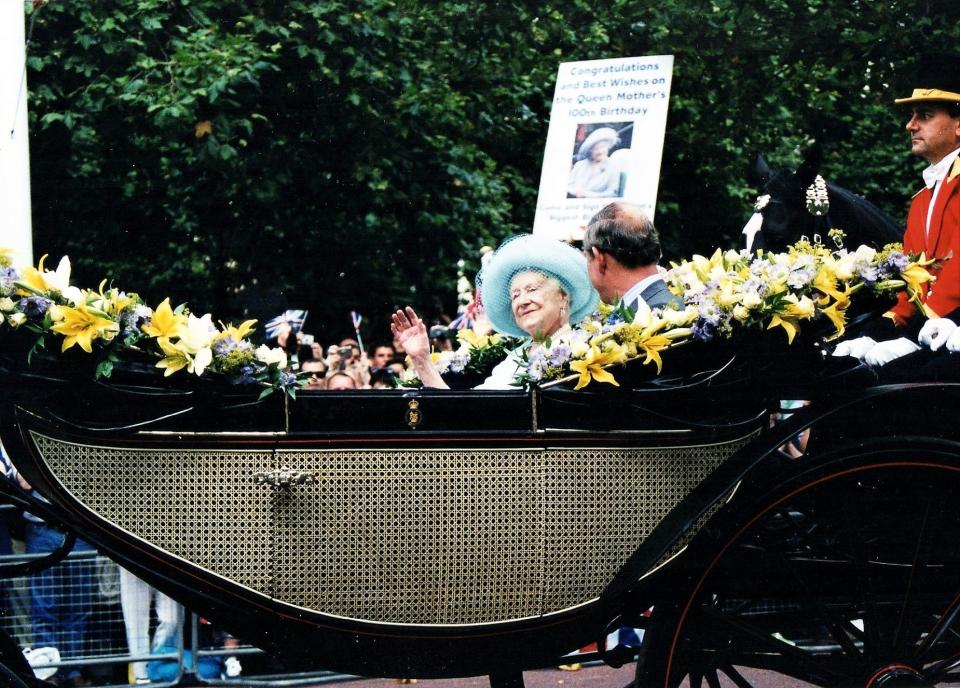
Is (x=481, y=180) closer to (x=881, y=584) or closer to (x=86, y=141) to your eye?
(x=86, y=141)

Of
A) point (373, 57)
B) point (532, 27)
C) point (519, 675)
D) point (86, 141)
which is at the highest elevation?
point (532, 27)

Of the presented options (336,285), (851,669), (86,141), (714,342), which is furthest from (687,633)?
(336,285)

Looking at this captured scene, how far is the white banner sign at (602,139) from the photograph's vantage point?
7375 mm

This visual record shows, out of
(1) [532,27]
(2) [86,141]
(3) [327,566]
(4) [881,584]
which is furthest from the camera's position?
(1) [532,27]

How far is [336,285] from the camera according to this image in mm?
12008

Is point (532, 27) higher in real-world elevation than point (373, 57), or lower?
higher

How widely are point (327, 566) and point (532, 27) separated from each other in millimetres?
9219

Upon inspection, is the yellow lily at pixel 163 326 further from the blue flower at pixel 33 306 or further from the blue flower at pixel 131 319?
the blue flower at pixel 33 306

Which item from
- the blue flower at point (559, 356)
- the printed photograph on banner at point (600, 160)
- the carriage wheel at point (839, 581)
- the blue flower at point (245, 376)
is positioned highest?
the printed photograph on banner at point (600, 160)

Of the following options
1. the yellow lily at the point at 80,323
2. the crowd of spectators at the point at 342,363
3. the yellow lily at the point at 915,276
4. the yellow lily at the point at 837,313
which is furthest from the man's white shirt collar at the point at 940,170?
the crowd of spectators at the point at 342,363

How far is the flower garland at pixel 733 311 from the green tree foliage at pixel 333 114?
499 centimetres

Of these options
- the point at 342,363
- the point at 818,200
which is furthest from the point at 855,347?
the point at 342,363

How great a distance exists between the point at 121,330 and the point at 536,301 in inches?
56.6

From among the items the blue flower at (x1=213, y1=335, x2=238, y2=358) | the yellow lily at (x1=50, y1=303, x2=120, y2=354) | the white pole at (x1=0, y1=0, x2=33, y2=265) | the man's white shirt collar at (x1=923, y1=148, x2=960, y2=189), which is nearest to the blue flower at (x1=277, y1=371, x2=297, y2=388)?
the blue flower at (x1=213, y1=335, x2=238, y2=358)
